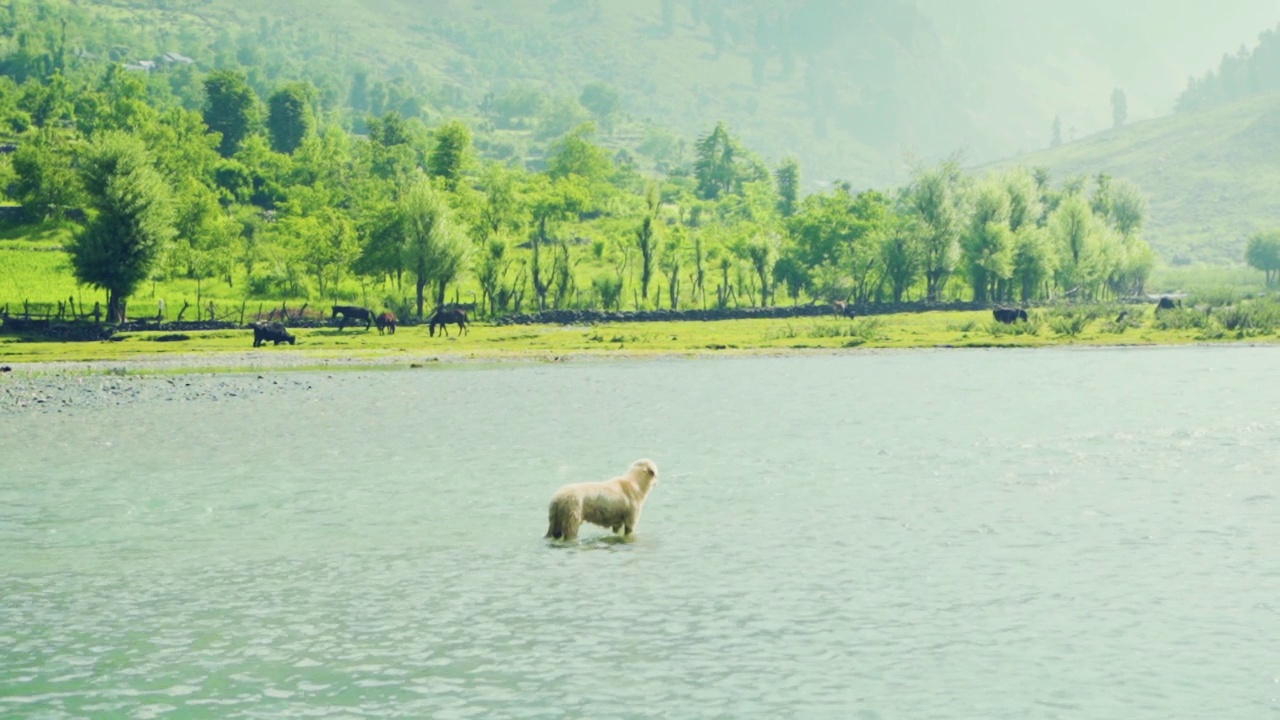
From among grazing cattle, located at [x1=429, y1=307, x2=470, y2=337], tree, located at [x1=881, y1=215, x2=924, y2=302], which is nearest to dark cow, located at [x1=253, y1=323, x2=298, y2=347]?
grazing cattle, located at [x1=429, y1=307, x2=470, y2=337]

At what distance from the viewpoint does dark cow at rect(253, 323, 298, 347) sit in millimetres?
92750

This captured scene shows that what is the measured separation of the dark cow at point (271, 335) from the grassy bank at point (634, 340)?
0.74m

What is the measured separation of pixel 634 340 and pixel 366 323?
24.7 meters

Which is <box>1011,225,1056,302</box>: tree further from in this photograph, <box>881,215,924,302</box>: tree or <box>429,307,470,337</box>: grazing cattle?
<box>429,307,470,337</box>: grazing cattle

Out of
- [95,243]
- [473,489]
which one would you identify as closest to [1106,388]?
[473,489]

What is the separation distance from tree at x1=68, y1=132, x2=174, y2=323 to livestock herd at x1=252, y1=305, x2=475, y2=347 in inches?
391

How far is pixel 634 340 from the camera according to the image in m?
98.7

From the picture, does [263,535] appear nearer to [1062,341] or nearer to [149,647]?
[149,647]

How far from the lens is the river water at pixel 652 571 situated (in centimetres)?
1814

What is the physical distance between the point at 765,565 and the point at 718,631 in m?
4.90

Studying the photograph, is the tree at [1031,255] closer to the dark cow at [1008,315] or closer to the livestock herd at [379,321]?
the livestock herd at [379,321]

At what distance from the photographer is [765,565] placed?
84.3 ft

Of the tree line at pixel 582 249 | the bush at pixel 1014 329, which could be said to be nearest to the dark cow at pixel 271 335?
the tree line at pixel 582 249

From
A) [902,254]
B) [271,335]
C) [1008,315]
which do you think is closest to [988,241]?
[902,254]
